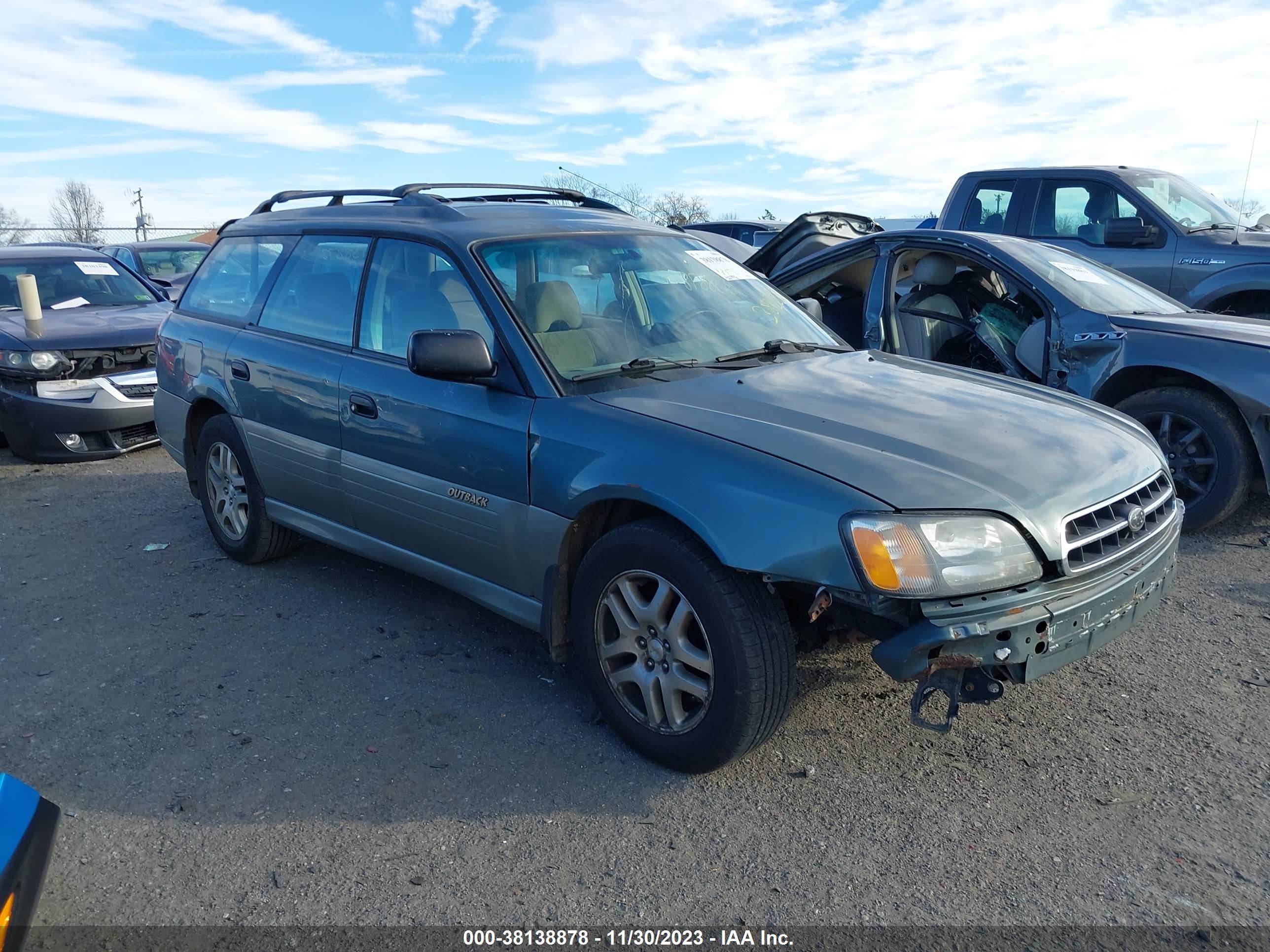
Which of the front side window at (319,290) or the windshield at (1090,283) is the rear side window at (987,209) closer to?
the windshield at (1090,283)

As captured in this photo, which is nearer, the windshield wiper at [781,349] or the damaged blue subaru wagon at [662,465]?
the damaged blue subaru wagon at [662,465]

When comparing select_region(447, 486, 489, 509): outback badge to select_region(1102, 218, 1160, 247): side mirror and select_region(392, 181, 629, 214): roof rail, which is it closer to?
select_region(392, 181, 629, 214): roof rail

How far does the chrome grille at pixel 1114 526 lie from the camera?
2.82m

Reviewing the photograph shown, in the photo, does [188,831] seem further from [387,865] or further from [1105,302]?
[1105,302]

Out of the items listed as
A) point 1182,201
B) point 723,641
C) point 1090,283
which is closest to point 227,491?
point 723,641

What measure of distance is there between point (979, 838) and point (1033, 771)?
0.44 metres

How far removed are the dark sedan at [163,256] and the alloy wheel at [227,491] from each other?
898cm

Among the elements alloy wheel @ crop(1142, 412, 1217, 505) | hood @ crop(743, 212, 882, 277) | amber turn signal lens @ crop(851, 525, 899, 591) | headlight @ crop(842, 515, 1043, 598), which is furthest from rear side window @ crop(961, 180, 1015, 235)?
amber turn signal lens @ crop(851, 525, 899, 591)

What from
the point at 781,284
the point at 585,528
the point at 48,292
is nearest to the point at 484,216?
the point at 585,528

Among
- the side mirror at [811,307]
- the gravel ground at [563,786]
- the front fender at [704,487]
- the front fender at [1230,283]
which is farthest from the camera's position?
the front fender at [1230,283]

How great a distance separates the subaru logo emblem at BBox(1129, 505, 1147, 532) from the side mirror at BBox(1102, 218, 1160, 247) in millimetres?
5750

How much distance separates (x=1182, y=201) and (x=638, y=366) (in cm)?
687

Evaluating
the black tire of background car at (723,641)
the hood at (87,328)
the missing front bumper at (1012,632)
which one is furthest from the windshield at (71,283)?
the missing front bumper at (1012,632)

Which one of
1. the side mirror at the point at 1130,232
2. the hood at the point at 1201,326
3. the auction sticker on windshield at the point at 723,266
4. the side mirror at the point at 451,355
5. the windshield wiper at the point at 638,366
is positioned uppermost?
the side mirror at the point at 1130,232
